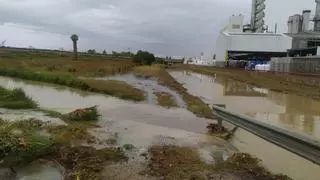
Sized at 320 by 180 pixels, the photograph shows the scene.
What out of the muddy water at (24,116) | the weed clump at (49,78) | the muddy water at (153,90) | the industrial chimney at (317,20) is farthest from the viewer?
the industrial chimney at (317,20)

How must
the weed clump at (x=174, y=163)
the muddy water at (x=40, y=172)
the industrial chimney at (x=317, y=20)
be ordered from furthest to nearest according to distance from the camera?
1. the industrial chimney at (x=317, y=20)
2. the weed clump at (x=174, y=163)
3. the muddy water at (x=40, y=172)

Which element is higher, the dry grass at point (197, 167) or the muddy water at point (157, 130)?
the dry grass at point (197, 167)

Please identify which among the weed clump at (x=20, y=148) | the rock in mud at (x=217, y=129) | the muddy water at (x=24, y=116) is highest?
the weed clump at (x=20, y=148)

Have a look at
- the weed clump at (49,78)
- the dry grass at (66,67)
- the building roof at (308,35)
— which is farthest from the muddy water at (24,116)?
the building roof at (308,35)

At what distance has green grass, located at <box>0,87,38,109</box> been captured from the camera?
656 inches

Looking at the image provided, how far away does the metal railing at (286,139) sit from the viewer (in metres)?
6.90

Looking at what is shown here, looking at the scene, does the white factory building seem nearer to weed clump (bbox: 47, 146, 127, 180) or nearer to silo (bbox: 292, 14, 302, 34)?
silo (bbox: 292, 14, 302, 34)

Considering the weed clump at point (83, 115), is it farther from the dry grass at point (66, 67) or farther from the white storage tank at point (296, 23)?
the white storage tank at point (296, 23)

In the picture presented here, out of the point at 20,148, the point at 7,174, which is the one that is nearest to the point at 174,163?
the point at 20,148

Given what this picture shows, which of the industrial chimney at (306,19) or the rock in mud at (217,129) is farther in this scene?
the industrial chimney at (306,19)

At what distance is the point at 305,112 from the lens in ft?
71.3

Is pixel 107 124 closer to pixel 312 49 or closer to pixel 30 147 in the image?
pixel 30 147

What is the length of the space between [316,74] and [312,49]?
28684 mm

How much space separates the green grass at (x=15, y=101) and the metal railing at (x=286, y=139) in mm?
9071
